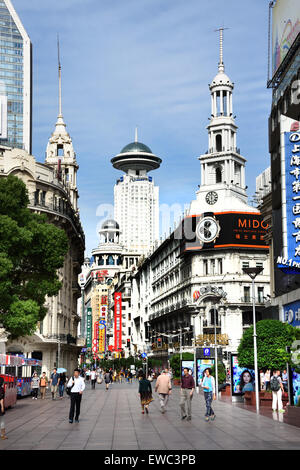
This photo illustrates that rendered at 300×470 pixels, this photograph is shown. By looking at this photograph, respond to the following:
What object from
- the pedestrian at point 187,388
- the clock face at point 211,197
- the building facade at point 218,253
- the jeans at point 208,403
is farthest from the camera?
the clock face at point 211,197

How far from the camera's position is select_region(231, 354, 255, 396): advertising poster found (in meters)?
34.9

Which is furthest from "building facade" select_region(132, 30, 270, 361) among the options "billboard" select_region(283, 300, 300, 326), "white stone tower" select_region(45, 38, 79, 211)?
"billboard" select_region(283, 300, 300, 326)

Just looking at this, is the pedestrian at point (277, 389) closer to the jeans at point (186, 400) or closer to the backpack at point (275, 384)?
the backpack at point (275, 384)

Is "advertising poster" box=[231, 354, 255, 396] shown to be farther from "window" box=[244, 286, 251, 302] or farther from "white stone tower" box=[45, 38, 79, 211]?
"white stone tower" box=[45, 38, 79, 211]

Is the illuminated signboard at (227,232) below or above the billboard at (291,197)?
above

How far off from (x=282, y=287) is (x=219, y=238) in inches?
1812

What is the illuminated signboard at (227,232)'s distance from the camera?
89.2 metres

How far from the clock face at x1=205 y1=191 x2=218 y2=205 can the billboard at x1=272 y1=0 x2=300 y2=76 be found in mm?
46162

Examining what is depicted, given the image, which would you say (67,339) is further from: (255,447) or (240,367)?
(255,447)

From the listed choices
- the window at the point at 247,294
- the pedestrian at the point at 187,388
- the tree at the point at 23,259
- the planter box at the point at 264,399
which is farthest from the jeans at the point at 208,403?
the window at the point at 247,294

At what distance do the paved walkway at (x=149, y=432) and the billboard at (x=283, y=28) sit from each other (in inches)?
994

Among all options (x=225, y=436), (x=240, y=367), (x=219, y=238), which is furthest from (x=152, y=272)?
(x=225, y=436)

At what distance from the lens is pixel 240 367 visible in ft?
117
